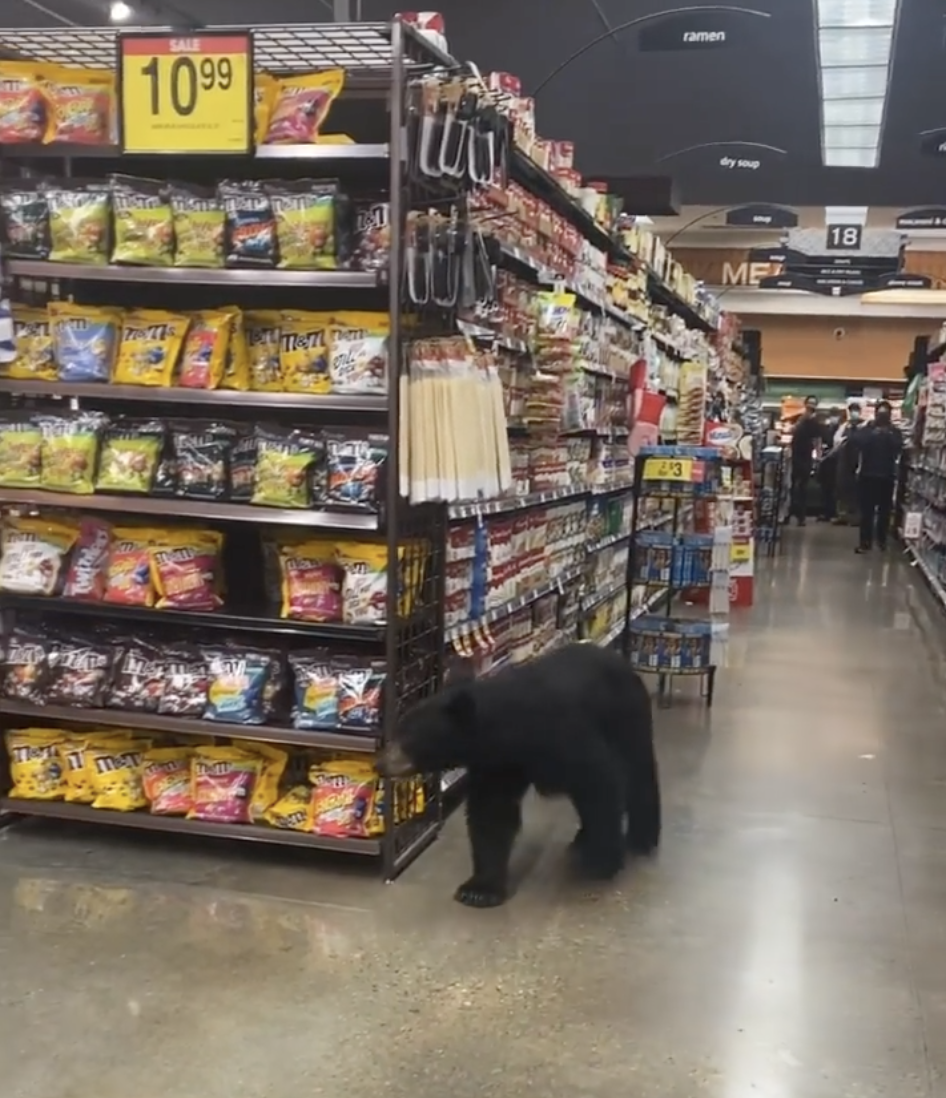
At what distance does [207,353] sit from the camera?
3.89 meters

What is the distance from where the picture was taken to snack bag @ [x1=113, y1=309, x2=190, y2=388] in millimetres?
3912

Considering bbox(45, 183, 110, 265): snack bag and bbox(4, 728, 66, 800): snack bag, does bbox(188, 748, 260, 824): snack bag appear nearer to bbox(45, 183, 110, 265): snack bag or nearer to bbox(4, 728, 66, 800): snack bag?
bbox(4, 728, 66, 800): snack bag

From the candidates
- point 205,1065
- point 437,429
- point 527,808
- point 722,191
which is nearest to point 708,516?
point 527,808

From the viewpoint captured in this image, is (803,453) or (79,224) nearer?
(79,224)

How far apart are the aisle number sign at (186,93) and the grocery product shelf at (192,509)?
1096 mm

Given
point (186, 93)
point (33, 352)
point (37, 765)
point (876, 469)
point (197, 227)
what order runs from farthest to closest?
point (876, 469) < point (37, 765) < point (33, 352) < point (197, 227) < point (186, 93)

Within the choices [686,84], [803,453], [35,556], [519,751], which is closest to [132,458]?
[35,556]

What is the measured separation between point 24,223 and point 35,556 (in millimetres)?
1100

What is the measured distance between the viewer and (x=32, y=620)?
13.9 feet

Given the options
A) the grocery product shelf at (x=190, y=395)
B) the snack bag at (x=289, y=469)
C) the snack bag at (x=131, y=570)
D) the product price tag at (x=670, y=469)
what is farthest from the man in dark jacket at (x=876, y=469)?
the snack bag at (x=131, y=570)

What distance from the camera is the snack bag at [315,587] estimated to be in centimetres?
389

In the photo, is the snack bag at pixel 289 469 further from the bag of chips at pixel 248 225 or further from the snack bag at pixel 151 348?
the bag of chips at pixel 248 225

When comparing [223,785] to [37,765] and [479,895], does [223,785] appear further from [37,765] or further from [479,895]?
[479,895]

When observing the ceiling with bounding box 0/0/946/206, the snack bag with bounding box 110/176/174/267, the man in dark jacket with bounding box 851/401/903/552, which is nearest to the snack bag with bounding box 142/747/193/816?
the snack bag with bounding box 110/176/174/267
